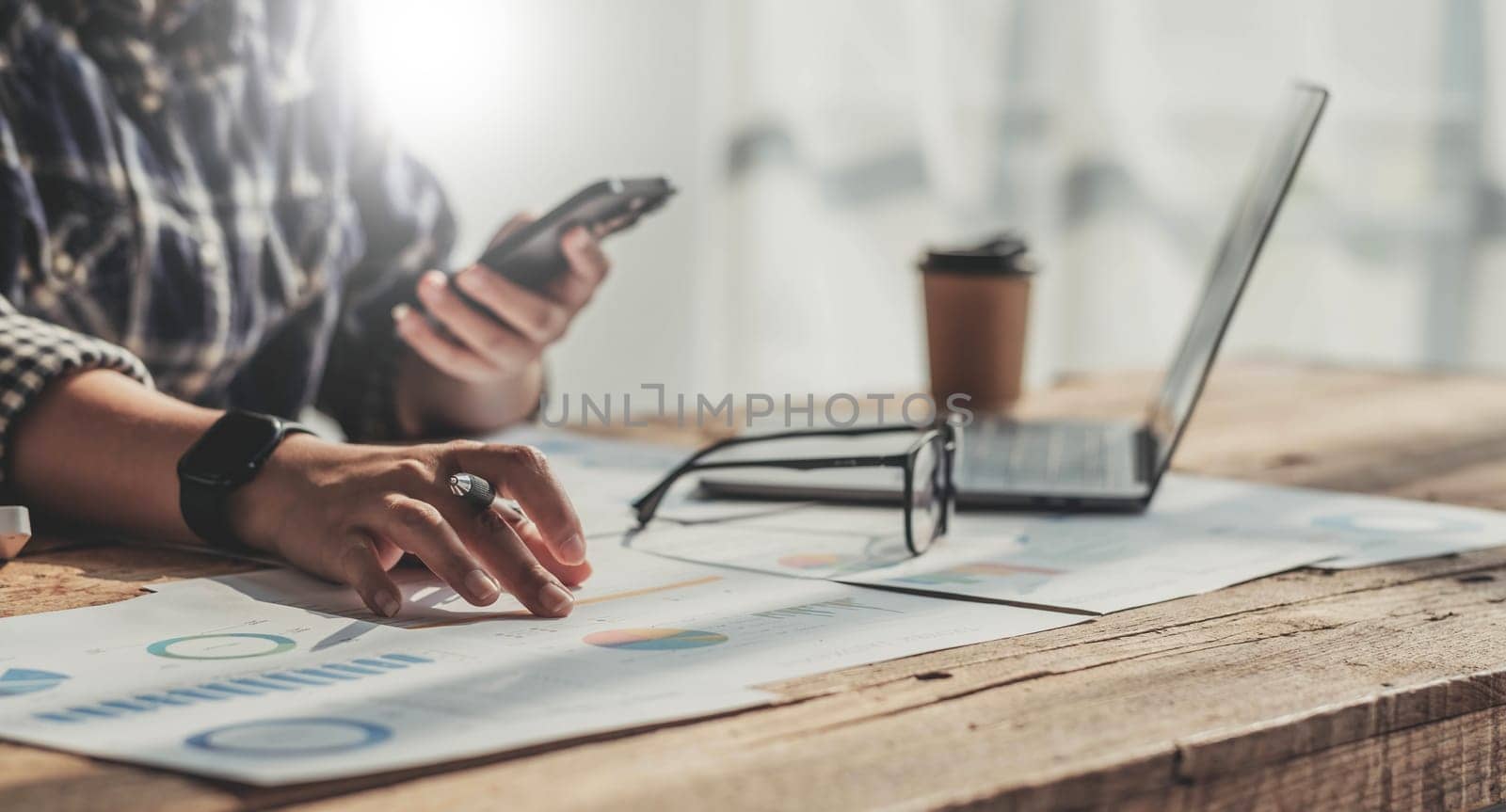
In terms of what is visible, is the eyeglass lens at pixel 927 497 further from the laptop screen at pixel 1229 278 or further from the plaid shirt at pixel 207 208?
the plaid shirt at pixel 207 208

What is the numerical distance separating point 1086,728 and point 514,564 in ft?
0.85

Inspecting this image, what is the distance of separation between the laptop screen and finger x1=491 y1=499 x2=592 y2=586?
0.38 metres

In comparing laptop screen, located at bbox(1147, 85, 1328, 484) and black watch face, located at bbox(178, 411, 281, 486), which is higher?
laptop screen, located at bbox(1147, 85, 1328, 484)

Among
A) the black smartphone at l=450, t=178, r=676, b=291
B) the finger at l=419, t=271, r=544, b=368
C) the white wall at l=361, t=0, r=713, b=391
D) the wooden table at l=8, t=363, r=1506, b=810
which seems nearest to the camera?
the wooden table at l=8, t=363, r=1506, b=810

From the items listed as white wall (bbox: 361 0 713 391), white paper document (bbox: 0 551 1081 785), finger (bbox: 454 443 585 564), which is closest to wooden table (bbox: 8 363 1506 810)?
white paper document (bbox: 0 551 1081 785)

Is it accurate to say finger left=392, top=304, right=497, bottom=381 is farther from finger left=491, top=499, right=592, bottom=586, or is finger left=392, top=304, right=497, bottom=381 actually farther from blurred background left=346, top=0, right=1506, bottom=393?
blurred background left=346, top=0, right=1506, bottom=393

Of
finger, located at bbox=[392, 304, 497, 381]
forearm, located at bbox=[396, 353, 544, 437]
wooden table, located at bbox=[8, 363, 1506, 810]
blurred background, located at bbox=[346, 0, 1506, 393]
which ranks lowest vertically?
wooden table, located at bbox=[8, 363, 1506, 810]

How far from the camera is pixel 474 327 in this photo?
1118 millimetres

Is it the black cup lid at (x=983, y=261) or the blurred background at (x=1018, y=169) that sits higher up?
the blurred background at (x=1018, y=169)

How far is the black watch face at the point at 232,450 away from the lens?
0.73 metres

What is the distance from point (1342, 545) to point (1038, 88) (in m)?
2.31

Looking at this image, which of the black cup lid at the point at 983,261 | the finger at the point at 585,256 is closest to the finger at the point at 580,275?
the finger at the point at 585,256

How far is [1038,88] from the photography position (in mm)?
2990

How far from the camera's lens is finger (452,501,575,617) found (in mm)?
616
